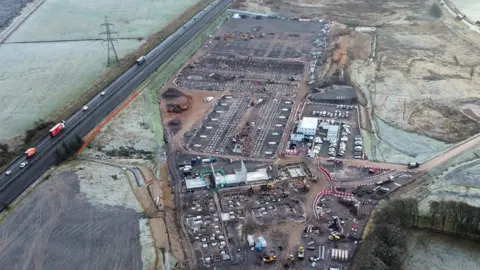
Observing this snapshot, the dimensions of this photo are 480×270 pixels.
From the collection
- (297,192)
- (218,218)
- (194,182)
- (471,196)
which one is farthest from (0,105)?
(471,196)

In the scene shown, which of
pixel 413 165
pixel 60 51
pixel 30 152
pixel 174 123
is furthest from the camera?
pixel 60 51

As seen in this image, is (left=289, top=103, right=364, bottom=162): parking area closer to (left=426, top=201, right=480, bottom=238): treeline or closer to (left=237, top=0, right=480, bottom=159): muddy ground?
(left=237, top=0, right=480, bottom=159): muddy ground

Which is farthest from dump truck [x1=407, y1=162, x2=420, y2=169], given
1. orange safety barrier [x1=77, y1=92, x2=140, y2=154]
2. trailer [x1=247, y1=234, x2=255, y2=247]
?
orange safety barrier [x1=77, y1=92, x2=140, y2=154]

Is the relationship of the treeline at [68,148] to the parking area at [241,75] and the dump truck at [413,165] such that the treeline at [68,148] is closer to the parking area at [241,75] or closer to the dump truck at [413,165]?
the parking area at [241,75]

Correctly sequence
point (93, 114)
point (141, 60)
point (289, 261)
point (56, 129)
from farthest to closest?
point (141, 60)
point (93, 114)
point (56, 129)
point (289, 261)

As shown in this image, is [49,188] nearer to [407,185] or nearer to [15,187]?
[15,187]

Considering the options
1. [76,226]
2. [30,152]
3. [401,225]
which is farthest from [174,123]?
[401,225]

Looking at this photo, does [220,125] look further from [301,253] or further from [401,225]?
[401,225]
